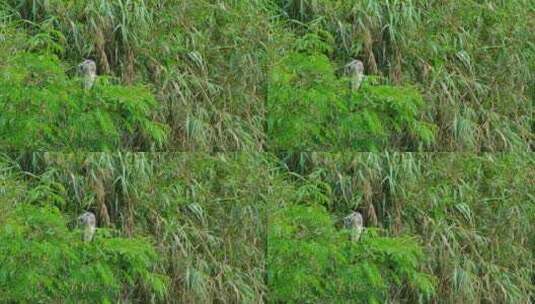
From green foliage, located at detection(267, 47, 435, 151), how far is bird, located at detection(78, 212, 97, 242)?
632 mm

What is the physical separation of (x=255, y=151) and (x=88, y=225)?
1.94 feet

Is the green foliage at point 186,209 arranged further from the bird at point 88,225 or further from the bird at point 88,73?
the bird at point 88,73

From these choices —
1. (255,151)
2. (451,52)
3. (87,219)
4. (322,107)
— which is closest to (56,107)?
(87,219)

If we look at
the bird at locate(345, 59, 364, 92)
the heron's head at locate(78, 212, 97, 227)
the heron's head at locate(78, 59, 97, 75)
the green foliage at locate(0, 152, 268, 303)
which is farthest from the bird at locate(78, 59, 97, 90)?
the bird at locate(345, 59, 364, 92)

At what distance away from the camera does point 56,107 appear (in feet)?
10.9

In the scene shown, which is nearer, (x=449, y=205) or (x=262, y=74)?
(x=262, y=74)

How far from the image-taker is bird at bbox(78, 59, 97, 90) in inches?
132

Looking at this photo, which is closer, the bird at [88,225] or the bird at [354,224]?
the bird at [88,225]

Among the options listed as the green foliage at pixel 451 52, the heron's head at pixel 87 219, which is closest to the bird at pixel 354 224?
the green foliage at pixel 451 52

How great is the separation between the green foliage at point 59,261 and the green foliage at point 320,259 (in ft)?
1.32

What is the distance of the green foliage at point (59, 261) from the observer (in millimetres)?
3318

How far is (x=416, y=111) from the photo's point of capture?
353 cm

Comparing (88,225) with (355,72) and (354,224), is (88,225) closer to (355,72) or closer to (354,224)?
(354,224)

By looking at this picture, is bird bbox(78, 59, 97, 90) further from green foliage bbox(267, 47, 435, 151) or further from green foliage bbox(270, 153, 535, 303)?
green foliage bbox(270, 153, 535, 303)
